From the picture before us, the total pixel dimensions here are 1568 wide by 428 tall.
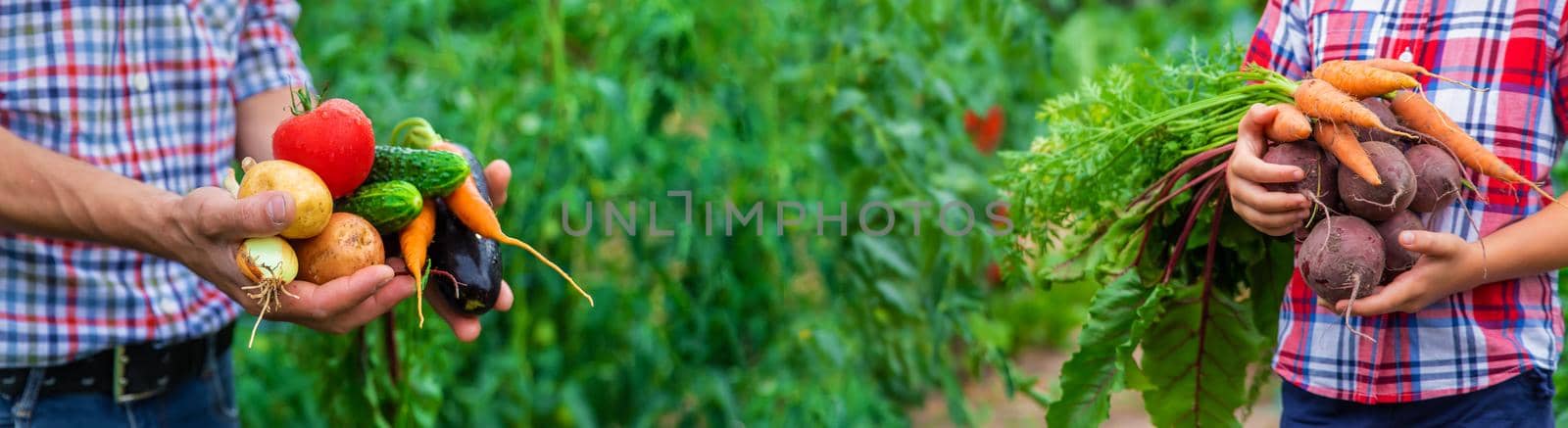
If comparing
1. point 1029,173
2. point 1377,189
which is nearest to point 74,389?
point 1029,173

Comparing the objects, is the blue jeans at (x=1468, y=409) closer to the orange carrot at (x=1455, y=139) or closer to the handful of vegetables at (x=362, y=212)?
the orange carrot at (x=1455, y=139)

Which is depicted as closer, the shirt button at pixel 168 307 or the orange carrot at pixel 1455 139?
the orange carrot at pixel 1455 139

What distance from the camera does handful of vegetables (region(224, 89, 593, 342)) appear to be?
1411 millimetres

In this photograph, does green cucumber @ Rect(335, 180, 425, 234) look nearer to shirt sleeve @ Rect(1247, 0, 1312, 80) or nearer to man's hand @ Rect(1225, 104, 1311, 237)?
man's hand @ Rect(1225, 104, 1311, 237)

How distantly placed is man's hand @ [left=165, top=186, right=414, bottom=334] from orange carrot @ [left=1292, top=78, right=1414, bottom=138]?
1.05m

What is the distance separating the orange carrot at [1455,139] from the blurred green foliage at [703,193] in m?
1.15

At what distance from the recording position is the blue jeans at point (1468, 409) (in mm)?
1542

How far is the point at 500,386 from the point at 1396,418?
6.35 feet

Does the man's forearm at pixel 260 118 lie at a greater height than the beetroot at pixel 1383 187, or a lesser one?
lesser

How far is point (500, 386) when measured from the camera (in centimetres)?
291

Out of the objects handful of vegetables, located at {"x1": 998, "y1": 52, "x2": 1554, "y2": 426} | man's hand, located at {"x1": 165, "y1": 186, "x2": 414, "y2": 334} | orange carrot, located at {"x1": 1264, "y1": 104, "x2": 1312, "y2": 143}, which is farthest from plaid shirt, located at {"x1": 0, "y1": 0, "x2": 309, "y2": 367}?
orange carrot, located at {"x1": 1264, "y1": 104, "x2": 1312, "y2": 143}

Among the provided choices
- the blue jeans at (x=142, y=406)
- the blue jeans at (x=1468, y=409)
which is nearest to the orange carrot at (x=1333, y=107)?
the blue jeans at (x=1468, y=409)

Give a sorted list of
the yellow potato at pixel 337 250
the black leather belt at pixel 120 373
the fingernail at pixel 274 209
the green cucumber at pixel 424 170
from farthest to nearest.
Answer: the black leather belt at pixel 120 373 < the green cucumber at pixel 424 170 < the yellow potato at pixel 337 250 < the fingernail at pixel 274 209

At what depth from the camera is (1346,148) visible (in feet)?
4.63
